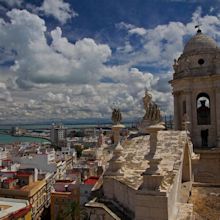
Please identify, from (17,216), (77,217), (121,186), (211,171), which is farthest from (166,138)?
(17,216)

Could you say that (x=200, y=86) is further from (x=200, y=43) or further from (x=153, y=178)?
(x=153, y=178)

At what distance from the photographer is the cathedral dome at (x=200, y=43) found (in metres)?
17.3

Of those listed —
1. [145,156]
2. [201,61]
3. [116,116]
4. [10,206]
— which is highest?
[201,61]

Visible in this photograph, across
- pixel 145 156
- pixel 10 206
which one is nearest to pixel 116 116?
pixel 145 156

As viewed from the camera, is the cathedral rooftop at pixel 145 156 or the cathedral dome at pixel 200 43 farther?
the cathedral dome at pixel 200 43

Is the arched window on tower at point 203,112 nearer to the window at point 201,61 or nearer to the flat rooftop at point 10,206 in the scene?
the window at point 201,61

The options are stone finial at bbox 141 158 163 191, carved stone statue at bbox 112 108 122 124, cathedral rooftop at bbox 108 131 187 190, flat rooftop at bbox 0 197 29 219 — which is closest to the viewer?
stone finial at bbox 141 158 163 191

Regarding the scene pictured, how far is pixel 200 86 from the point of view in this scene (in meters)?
17.0

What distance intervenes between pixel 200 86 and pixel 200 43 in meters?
2.60

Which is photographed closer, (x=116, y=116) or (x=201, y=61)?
(x=116, y=116)

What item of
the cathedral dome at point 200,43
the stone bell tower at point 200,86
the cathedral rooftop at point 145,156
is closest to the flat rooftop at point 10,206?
the stone bell tower at point 200,86

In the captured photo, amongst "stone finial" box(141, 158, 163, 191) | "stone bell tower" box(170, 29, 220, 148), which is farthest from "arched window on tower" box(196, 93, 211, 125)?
"stone finial" box(141, 158, 163, 191)

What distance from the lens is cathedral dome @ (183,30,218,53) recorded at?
17297 millimetres

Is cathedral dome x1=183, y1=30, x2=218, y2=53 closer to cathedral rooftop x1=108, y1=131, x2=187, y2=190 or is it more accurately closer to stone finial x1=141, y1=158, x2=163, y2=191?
cathedral rooftop x1=108, y1=131, x2=187, y2=190
